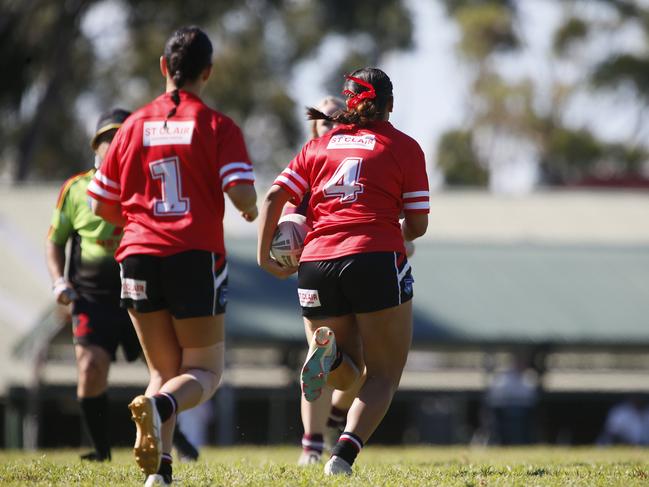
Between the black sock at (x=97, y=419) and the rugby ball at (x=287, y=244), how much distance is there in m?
2.22

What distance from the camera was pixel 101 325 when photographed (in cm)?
802

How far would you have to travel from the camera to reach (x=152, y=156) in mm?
5859

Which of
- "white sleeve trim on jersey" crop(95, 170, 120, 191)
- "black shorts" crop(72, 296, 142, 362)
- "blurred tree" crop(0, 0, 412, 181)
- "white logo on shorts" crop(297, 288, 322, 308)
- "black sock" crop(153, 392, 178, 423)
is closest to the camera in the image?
"black sock" crop(153, 392, 178, 423)

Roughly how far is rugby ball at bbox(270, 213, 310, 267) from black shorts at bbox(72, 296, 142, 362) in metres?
1.83

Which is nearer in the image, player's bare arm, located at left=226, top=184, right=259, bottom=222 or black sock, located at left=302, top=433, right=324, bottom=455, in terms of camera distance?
player's bare arm, located at left=226, top=184, right=259, bottom=222

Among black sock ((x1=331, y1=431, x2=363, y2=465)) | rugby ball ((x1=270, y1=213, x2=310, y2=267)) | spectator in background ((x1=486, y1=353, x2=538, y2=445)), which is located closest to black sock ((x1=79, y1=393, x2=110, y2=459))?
rugby ball ((x1=270, y1=213, x2=310, y2=267))

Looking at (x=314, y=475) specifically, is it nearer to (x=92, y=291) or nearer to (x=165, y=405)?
(x=165, y=405)

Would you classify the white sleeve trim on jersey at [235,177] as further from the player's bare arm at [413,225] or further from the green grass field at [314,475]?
the green grass field at [314,475]

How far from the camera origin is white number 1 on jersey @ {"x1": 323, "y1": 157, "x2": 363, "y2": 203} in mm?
6242

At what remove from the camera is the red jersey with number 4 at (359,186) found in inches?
245

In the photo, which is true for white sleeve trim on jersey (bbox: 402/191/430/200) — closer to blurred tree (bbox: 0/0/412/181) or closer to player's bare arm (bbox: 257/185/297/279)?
player's bare arm (bbox: 257/185/297/279)

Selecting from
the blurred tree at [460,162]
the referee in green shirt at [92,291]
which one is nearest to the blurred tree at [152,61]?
the blurred tree at [460,162]

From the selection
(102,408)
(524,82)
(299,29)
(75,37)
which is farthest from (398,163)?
(524,82)

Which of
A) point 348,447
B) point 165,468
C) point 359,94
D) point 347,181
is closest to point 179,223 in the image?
point 347,181
